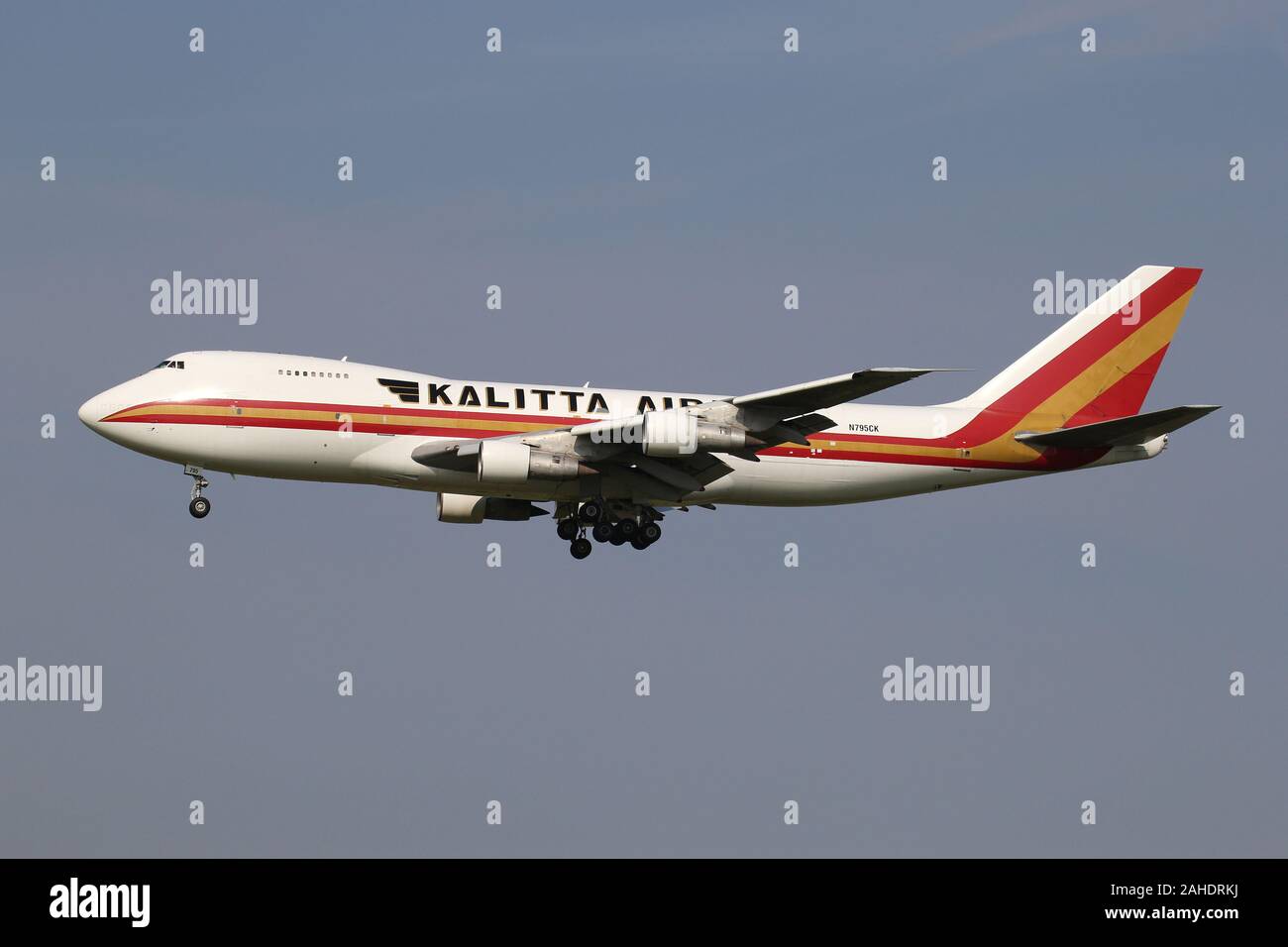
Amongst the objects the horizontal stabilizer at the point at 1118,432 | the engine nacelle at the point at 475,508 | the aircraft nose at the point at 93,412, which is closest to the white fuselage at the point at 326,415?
the aircraft nose at the point at 93,412

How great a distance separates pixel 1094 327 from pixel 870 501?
→ 9.82 m

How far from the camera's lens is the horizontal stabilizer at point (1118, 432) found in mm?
54031

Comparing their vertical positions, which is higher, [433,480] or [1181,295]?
[1181,295]

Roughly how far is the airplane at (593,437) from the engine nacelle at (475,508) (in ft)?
0.17

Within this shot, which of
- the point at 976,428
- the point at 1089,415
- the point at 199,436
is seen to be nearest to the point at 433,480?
the point at 199,436

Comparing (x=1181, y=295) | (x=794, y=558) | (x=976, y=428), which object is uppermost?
(x=1181, y=295)

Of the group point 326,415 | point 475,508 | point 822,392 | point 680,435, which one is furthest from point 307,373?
point 822,392

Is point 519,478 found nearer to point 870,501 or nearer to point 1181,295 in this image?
point 870,501

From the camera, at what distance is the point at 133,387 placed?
5200 centimetres

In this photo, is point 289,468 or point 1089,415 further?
point 1089,415

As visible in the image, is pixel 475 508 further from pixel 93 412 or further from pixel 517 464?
pixel 93 412

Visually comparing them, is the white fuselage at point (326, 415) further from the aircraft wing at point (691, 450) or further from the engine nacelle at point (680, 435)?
the engine nacelle at point (680, 435)

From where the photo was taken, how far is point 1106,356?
60219mm

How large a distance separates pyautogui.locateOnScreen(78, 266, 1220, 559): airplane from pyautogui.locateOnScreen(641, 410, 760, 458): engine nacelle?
1.7 inches
